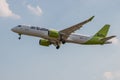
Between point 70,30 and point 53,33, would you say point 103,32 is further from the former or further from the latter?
point 53,33

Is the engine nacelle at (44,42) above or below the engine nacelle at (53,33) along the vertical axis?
below

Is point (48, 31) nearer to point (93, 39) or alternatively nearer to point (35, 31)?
point (35, 31)

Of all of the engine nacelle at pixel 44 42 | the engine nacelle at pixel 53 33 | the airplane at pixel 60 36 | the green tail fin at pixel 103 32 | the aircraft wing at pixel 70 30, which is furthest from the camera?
the green tail fin at pixel 103 32

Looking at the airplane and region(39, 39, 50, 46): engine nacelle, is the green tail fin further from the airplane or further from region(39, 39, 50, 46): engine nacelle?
region(39, 39, 50, 46): engine nacelle

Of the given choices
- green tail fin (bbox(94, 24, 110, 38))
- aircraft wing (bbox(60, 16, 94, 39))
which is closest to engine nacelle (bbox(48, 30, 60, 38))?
aircraft wing (bbox(60, 16, 94, 39))

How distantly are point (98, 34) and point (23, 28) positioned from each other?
2078 cm

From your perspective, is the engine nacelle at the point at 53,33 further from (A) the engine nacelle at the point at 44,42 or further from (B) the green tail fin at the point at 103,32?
(B) the green tail fin at the point at 103,32

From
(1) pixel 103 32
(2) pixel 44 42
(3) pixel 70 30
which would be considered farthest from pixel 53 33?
(1) pixel 103 32

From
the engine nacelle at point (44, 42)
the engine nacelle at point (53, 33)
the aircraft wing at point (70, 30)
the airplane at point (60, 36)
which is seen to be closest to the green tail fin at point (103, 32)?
the airplane at point (60, 36)

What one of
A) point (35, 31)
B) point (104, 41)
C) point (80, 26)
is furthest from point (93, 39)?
point (35, 31)

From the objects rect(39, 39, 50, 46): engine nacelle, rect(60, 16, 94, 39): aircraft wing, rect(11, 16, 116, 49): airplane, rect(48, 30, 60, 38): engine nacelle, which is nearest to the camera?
rect(60, 16, 94, 39): aircraft wing

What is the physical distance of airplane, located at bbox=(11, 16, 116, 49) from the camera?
257ft

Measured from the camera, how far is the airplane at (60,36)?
7825 centimetres

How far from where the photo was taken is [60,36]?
81312mm
